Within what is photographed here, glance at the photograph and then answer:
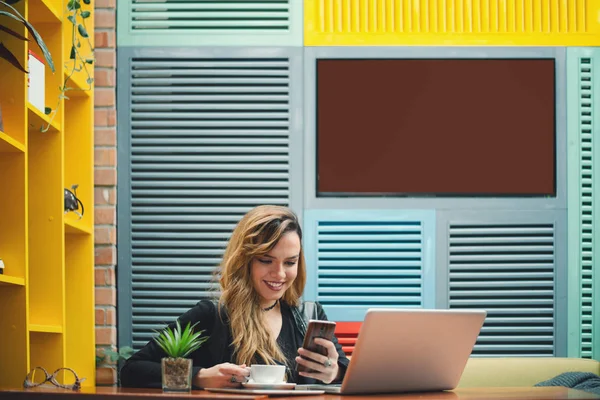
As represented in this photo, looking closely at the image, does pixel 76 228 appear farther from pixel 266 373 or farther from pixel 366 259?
pixel 266 373

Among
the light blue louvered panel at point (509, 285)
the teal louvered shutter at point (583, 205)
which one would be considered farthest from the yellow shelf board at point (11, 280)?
the teal louvered shutter at point (583, 205)

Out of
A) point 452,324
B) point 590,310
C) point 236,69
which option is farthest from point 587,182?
A: point 452,324

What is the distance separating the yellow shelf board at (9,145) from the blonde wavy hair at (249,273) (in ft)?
2.30

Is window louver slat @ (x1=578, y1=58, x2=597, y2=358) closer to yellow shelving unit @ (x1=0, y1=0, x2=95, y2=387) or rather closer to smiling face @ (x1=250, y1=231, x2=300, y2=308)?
smiling face @ (x1=250, y1=231, x2=300, y2=308)

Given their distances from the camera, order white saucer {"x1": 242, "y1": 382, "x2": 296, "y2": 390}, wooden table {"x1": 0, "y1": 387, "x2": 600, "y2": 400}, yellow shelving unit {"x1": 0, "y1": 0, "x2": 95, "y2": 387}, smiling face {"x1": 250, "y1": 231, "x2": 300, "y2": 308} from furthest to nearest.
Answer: smiling face {"x1": 250, "y1": 231, "x2": 300, "y2": 308}
yellow shelving unit {"x1": 0, "y1": 0, "x2": 95, "y2": 387}
white saucer {"x1": 242, "y1": 382, "x2": 296, "y2": 390}
wooden table {"x1": 0, "y1": 387, "x2": 600, "y2": 400}

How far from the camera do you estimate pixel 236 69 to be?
12.8ft

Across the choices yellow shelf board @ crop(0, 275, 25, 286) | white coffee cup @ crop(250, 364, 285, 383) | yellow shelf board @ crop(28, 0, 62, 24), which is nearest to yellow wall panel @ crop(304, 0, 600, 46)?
yellow shelf board @ crop(28, 0, 62, 24)

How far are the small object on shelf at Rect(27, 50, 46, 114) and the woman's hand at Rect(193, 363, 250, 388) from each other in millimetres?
1174

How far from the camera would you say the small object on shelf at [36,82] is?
9.79 feet

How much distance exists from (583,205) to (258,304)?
1624mm

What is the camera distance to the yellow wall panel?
3871 millimetres

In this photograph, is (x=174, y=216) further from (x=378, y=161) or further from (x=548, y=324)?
(x=548, y=324)

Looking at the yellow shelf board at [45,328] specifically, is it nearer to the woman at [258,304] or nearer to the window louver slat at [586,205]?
the woman at [258,304]

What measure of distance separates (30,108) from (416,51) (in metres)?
1.67
